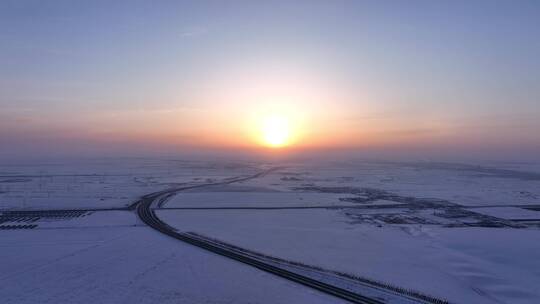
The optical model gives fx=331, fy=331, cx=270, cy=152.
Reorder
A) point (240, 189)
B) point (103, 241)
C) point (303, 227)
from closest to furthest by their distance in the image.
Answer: point (103, 241) < point (303, 227) < point (240, 189)

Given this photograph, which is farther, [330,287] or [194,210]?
[194,210]

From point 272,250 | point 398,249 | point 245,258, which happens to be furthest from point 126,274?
point 398,249

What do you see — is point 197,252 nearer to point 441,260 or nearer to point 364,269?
point 364,269

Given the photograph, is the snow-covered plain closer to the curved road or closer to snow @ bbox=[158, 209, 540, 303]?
snow @ bbox=[158, 209, 540, 303]

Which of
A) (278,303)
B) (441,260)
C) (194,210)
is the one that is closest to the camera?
(278,303)

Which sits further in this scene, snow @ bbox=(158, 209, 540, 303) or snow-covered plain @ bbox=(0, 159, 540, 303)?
snow @ bbox=(158, 209, 540, 303)

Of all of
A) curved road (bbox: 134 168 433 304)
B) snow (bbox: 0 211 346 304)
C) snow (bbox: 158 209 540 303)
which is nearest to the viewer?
snow (bbox: 0 211 346 304)

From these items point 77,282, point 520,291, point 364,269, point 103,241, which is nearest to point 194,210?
point 103,241

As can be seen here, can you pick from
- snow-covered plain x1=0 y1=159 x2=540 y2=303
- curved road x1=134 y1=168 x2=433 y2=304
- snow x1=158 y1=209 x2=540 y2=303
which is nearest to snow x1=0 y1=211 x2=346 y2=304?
snow-covered plain x1=0 y1=159 x2=540 y2=303

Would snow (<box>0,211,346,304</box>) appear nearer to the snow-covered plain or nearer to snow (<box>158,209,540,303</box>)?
the snow-covered plain

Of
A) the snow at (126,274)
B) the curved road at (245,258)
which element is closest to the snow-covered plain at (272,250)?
the snow at (126,274)

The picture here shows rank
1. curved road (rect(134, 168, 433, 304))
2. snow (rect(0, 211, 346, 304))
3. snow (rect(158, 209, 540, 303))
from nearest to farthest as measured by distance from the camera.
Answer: snow (rect(0, 211, 346, 304)) < curved road (rect(134, 168, 433, 304)) < snow (rect(158, 209, 540, 303))
